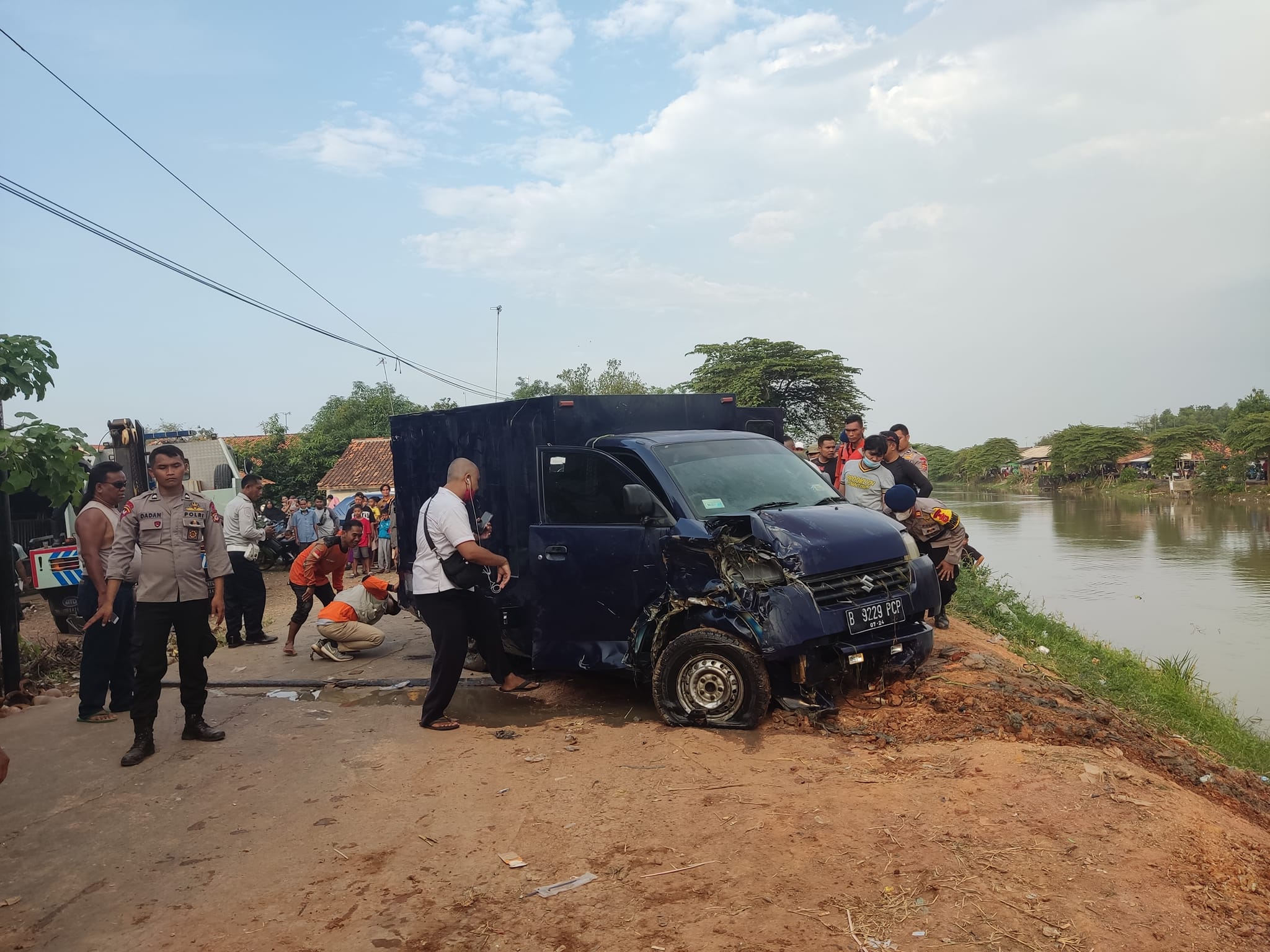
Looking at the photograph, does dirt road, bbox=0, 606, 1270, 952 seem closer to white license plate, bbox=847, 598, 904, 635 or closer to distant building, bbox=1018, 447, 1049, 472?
white license plate, bbox=847, 598, 904, 635

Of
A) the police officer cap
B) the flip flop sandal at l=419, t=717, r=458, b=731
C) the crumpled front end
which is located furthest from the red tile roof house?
the crumpled front end

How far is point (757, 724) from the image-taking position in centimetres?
534

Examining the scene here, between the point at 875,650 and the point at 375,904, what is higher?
the point at 875,650

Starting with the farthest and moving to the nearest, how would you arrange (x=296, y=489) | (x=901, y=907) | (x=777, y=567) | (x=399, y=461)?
(x=296, y=489) < (x=399, y=461) < (x=777, y=567) < (x=901, y=907)

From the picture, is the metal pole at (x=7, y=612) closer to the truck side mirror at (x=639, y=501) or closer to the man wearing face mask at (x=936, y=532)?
the truck side mirror at (x=639, y=501)

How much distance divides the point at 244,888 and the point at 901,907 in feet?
8.71

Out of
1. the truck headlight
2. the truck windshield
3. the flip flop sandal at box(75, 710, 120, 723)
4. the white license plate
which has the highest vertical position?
the truck windshield

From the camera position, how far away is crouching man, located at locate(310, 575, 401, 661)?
8.62m

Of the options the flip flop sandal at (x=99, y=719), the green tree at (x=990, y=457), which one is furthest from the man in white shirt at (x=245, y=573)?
the green tree at (x=990, y=457)

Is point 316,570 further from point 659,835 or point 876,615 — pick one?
point 659,835

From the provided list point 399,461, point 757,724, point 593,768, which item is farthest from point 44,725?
point 757,724

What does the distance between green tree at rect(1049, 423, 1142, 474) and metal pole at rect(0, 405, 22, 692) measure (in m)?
83.9

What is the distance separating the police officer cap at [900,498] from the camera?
6633mm

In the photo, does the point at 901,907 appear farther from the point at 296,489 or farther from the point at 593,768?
the point at 296,489
